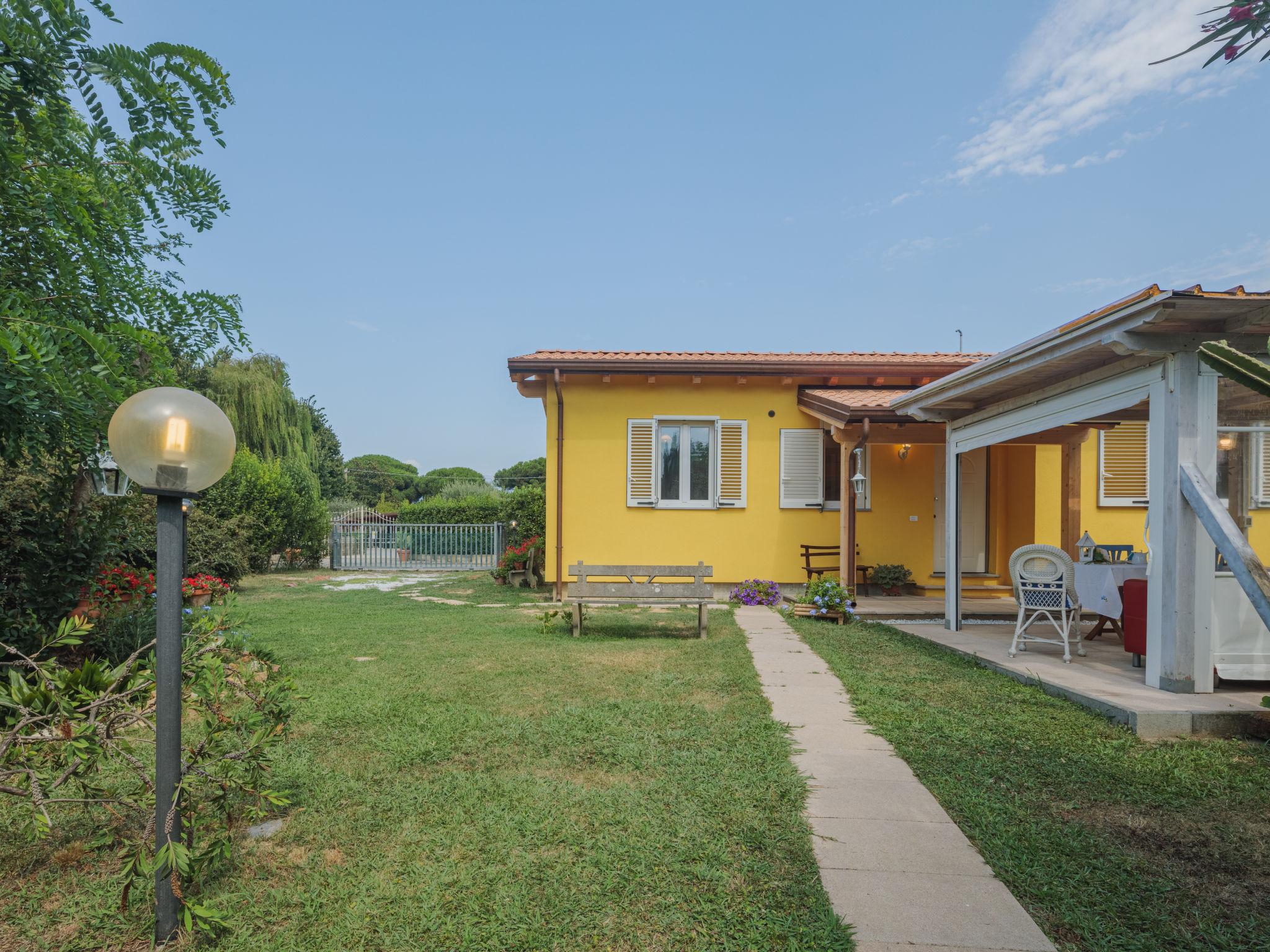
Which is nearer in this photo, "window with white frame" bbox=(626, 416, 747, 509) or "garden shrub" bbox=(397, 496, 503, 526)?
"window with white frame" bbox=(626, 416, 747, 509)

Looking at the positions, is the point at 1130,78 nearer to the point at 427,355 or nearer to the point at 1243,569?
the point at 1243,569

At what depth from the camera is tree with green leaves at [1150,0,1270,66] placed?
4.13 ft

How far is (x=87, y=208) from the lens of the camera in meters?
3.39

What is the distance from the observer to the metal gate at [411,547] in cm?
1808

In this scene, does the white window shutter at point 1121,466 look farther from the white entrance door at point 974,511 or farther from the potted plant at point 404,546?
the potted plant at point 404,546

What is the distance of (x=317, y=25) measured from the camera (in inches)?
359

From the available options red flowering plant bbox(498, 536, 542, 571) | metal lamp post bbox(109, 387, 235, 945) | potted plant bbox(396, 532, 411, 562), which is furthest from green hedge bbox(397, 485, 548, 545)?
metal lamp post bbox(109, 387, 235, 945)

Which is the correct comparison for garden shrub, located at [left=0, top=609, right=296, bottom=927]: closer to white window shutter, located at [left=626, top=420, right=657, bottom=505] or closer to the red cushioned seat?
the red cushioned seat

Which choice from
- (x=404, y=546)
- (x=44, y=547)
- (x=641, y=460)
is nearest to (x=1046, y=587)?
(x=641, y=460)

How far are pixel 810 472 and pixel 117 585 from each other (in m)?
8.93

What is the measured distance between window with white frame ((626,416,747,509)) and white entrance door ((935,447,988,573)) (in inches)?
132

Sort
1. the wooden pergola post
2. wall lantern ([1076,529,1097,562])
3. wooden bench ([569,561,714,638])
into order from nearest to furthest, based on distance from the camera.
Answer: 1. wall lantern ([1076,529,1097,562])
2. wooden bench ([569,561,714,638])
3. the wooden pergola post

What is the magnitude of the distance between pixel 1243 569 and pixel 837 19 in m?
10.3

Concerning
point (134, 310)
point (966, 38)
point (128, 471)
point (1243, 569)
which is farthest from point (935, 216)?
point (128, 471)
